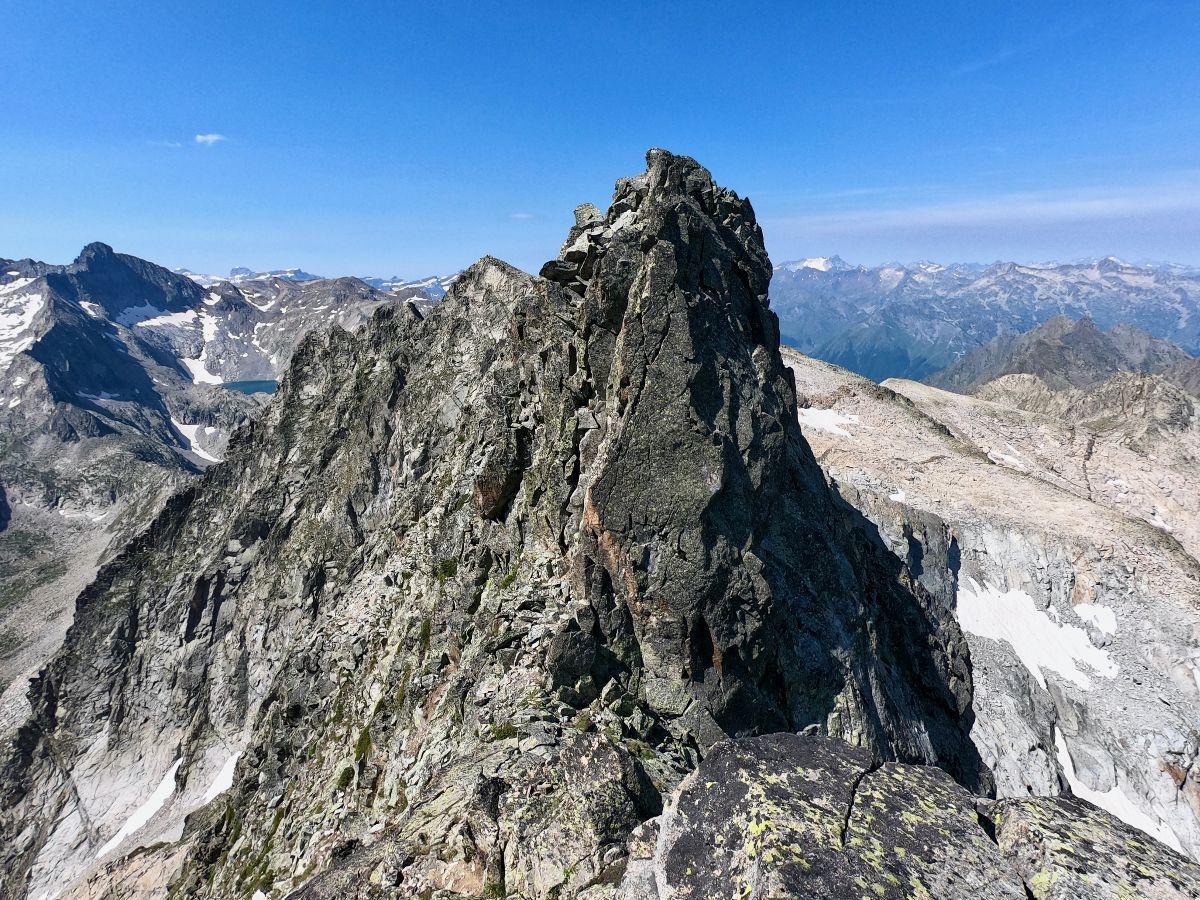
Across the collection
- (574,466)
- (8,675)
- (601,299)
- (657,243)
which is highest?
(657,243)

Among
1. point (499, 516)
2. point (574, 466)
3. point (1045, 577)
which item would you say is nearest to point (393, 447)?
point (499, 516)

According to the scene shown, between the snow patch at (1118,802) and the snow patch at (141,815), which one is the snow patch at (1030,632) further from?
the snow patch at (141,815)

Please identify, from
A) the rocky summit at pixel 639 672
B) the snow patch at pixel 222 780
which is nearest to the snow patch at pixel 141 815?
the snow patch at pixel 222 780

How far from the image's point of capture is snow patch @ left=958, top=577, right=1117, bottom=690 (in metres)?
48.2

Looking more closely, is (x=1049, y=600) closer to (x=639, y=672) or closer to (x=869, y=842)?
(x=639, y=672)

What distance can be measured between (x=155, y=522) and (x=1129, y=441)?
147007 millimetres

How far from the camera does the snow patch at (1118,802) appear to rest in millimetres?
42125

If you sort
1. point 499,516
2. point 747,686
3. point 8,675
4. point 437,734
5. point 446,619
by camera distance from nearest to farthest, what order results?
point 747,686, point 437,734, point 446,619, point 499,516, point 8,675

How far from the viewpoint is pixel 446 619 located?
910 inches

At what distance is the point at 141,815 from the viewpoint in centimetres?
6819

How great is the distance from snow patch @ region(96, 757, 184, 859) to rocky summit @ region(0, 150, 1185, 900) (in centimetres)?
3044

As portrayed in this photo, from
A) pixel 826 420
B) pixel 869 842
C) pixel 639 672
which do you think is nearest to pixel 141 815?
pixel 639 672

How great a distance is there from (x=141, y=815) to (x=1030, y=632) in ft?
313

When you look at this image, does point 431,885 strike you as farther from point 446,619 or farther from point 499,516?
point 499,516
